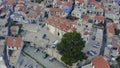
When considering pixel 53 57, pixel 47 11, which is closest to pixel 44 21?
pixel 47 11

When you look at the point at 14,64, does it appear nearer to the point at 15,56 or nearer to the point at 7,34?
the point at 15,56

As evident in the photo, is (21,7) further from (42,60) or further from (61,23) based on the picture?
(42,60)

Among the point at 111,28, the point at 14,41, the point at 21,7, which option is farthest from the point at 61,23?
the point at 21,7

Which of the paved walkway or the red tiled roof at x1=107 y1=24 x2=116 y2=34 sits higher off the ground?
the red tiled roof at x1=107 y1=24 x2=116 y2=34

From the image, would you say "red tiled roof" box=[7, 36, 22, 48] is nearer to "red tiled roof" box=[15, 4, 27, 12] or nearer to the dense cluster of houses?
the dense cluster of houses

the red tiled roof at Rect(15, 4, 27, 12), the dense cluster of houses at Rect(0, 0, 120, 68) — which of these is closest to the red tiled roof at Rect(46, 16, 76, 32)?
the dense cluster of houses at Rect(0, 0, 120, 68)

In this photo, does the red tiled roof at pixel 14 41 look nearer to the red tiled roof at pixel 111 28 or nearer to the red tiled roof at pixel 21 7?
the red tiled roof at pixel 21 7
